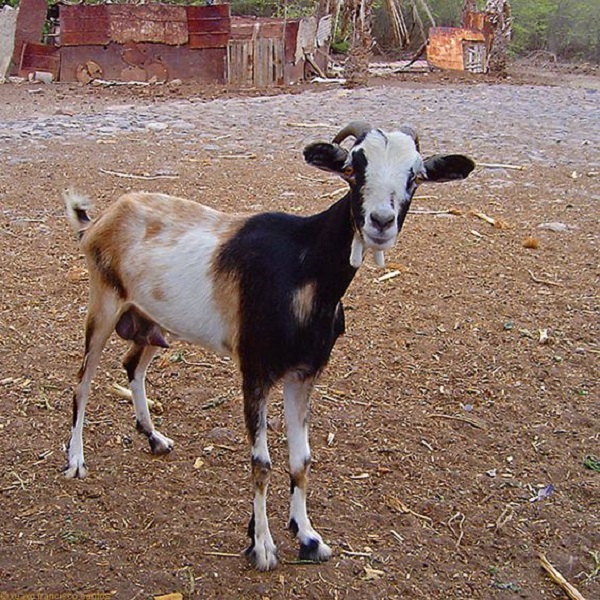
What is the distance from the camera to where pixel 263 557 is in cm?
330

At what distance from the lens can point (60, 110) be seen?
12.9 metres

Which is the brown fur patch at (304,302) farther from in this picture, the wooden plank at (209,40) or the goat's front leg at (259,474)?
the wooden plank at (209,40)

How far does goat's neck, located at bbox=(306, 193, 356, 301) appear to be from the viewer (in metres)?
3.19

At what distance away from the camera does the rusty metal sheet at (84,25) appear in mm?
15898

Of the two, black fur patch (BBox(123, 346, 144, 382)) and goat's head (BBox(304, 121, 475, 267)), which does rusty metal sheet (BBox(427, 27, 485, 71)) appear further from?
goat's head (BBox(304, 121, 475, 267))

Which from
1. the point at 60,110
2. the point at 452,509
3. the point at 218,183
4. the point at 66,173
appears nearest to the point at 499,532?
the point at 452,509

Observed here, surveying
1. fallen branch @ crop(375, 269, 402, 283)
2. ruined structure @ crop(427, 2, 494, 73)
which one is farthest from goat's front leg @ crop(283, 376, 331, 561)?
ruined structure @ crop(427, 2, 494, 73)

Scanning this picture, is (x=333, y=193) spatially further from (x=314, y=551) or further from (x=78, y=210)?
(x=314, y=551)

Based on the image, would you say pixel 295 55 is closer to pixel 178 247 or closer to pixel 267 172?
pixel 267 172

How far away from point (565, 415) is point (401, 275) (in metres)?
2.09

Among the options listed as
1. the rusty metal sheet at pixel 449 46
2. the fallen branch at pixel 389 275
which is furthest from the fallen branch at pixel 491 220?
the rusty metal sheet at pixel 449 46

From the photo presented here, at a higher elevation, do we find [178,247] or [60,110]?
[178,247]

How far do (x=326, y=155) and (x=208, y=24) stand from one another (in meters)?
14.1

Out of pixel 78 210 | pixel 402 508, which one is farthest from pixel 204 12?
pixel 402 508
